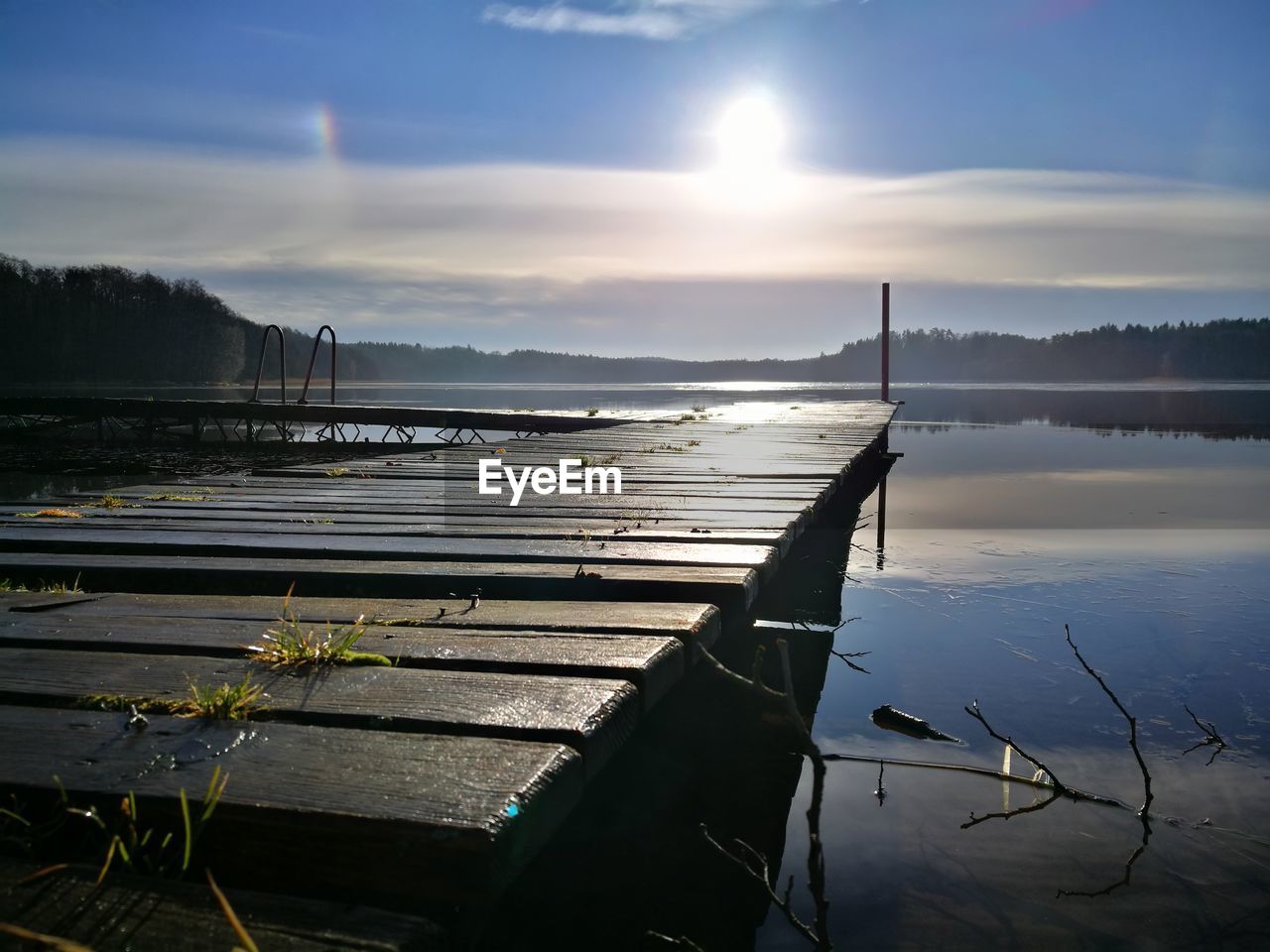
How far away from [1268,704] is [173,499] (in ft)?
18.8

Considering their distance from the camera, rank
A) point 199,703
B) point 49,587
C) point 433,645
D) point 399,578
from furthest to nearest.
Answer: point 49,587 → point 399,578 → point 433,645 → point 199,703

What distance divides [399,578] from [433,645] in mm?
856

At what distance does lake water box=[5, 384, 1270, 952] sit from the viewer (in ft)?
9.34

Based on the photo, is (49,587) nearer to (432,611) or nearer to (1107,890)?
(432,611)

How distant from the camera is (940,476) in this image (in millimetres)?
20422

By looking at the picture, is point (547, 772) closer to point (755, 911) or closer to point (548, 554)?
point (755, 911)

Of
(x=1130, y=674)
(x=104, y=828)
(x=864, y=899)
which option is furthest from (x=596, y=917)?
(x=1130, y=674)

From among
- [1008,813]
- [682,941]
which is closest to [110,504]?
[682,941]

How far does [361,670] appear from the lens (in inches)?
73.2

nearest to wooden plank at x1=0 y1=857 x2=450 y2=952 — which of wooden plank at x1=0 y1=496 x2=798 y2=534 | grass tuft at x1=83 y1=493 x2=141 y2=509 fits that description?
wooden plank at x1=0 y1=496 x2=798 y2=534

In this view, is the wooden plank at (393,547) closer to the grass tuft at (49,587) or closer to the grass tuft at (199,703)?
the grass tuft at (49,587)

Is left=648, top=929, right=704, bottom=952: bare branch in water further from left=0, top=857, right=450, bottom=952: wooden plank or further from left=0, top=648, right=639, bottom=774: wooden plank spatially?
left=0, top=857, right=450, bottom=952: wooden plank

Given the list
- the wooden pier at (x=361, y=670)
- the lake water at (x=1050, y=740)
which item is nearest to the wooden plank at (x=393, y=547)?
the wooden pier at (x=361, y=670)

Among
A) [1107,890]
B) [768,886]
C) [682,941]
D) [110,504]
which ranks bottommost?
[1107,890]
